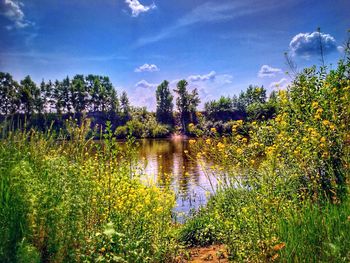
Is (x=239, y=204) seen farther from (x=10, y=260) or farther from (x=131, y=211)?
(x=10, y=260)

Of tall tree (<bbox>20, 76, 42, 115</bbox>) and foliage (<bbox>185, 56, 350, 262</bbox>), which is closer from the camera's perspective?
foliage (<bbox>185, 56, 350, 262</bbox>)

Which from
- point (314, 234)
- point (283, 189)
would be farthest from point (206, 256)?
point (314, 234)

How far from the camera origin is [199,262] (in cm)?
553

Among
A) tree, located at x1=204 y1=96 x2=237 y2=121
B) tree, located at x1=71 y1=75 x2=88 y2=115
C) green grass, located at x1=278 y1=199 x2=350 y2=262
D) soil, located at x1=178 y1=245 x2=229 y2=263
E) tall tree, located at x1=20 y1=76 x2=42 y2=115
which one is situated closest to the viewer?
green grass, located at x1=278 y1=199 x2=350 y2=262

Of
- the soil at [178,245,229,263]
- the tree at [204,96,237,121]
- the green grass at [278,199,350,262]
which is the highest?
the tree at [204,96,237,121]

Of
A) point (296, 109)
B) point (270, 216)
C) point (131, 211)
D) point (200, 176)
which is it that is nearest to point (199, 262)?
point (131, 211)

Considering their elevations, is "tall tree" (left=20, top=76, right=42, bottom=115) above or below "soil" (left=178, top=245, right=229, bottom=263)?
above

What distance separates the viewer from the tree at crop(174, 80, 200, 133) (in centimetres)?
9506

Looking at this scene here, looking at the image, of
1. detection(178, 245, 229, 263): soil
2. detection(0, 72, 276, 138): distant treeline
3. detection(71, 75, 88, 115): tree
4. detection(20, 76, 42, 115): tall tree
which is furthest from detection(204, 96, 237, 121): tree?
detection(178, 245, 229, 263): soil

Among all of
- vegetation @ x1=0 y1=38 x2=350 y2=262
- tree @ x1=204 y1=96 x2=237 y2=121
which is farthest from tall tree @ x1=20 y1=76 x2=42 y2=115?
vegetation @ x1=0 y1=38 x2=350 y2=262

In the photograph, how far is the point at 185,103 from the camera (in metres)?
97.4

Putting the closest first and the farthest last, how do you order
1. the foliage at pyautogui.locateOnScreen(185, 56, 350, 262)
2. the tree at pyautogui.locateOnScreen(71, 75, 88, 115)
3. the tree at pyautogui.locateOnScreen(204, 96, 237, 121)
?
the foliage at pyautogui.locateOnScreen(185, 56, 350, 262) < the tree at pyautogui.locateOnScreen(71, 75, 88, 115) < the tree at pyautogui.locateOnScreen(204, 96, 237, 121)

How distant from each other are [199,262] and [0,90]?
72556 millimetres

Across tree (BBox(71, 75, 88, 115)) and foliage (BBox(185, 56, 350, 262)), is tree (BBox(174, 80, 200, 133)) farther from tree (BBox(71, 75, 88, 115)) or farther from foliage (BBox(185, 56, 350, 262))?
foliage (BBox(185, 56, 350, 262))
